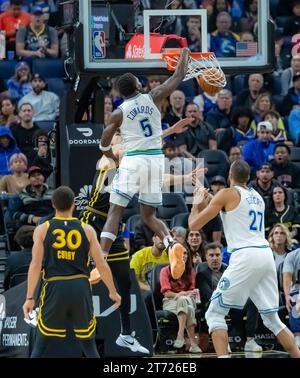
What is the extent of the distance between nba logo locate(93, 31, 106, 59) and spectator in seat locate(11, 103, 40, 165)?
5352 millimetres

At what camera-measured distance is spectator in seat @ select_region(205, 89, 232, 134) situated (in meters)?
21.0

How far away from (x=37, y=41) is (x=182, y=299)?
7.07 meters

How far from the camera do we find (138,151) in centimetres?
1421

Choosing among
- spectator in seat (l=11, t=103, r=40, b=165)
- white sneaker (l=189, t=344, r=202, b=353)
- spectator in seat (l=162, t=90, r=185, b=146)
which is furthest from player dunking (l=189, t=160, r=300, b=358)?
spectator in seat (l=11, t=103, r=40, b=165)

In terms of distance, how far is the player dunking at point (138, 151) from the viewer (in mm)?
14109

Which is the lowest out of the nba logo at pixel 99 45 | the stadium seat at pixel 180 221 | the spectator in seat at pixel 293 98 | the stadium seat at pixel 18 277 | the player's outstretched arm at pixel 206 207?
the stadium seat at pixel 18 277

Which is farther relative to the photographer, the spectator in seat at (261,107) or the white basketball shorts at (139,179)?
the spectator in seat at (261,107)

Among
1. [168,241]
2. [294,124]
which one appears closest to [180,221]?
[294,124]

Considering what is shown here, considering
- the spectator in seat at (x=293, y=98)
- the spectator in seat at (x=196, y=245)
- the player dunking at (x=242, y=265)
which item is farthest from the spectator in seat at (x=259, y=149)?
the player dunking at (x=242, y=265)

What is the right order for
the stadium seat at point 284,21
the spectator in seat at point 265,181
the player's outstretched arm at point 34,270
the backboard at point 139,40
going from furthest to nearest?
the stadium seat at point 284,21
the spectator in seat at point 265,181
the backboard at point 139,40
the player's outstretched arm at point 34,270

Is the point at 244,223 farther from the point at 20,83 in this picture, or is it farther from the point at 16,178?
the point at 20,83

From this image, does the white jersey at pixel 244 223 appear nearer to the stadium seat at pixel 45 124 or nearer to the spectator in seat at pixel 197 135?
Answer: the spectator in seat at pixel 197 135

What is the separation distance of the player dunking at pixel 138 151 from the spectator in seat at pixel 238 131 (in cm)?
635

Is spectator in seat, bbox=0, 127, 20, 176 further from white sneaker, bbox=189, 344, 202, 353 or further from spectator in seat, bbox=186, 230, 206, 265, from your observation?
white sneaker, bbox=189, 344, 202, 353
